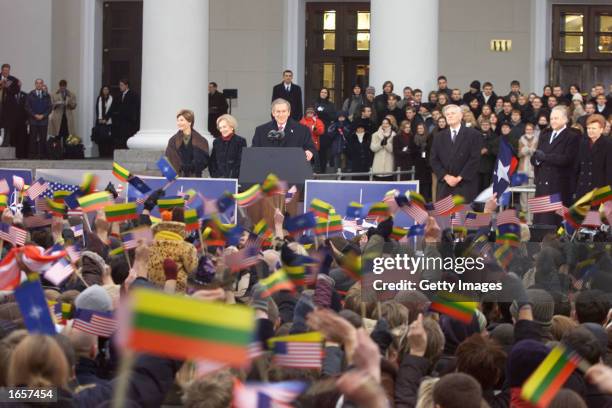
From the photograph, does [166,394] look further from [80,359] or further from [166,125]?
[166,125]

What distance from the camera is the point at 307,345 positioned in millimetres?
5023

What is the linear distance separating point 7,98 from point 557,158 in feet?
41.8

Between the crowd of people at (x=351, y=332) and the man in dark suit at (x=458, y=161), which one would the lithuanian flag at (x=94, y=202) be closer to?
the crowd of people at (x=351, y=332)

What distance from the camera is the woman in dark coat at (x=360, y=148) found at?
71.3 feet

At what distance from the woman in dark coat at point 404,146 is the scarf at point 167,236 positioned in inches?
473

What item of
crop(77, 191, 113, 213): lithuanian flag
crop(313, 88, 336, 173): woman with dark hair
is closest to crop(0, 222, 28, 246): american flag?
crop(77, 191, 113, 213): lithuanian flag

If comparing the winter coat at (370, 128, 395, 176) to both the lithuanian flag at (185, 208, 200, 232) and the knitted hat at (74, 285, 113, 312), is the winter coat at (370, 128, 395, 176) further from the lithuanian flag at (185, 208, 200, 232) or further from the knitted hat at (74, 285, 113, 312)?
the knitted hat at (74, 285, 113, 312)

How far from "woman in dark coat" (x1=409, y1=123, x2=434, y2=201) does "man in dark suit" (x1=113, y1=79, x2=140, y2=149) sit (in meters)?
6.99

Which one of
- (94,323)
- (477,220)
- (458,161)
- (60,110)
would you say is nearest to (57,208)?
(477,220)

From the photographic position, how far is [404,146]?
20.5 metres

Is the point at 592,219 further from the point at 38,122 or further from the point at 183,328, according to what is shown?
the point at 38,122

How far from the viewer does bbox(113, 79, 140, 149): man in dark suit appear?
2561cm

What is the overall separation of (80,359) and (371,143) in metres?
15.8

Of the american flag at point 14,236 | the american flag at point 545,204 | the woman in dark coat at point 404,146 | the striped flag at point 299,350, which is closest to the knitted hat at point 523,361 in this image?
the striped flag at point 299,350
